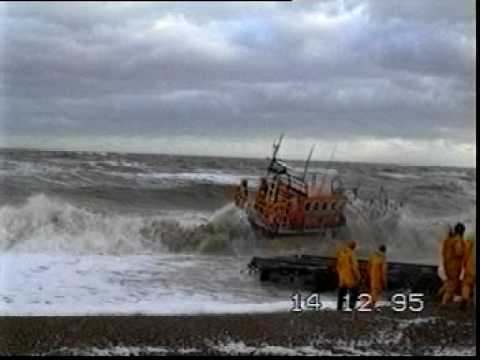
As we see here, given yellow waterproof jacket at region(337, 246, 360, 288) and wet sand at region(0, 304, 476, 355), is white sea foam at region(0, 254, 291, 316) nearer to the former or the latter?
wet sand at region(0, 304, 476, 355)

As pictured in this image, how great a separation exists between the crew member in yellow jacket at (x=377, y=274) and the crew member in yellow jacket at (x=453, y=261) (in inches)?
22.1

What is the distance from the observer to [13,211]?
25.1ft

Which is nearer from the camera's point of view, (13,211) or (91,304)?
(91,304)

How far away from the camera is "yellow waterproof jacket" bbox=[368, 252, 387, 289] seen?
6680 millimetres

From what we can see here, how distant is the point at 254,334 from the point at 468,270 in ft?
6.58

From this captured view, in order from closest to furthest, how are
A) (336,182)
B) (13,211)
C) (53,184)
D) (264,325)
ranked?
1. (264,325)
2. (336,182)
3. (13,211)
4. (53,184)

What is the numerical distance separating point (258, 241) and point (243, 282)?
1.46 feet

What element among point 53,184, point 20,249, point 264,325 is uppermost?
point 53,184

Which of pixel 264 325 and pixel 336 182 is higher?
pixel 336 182

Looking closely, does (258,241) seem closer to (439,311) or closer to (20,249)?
(439,311)

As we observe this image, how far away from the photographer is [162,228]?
28.0 ft

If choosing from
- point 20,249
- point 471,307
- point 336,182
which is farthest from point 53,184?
point 471,307
